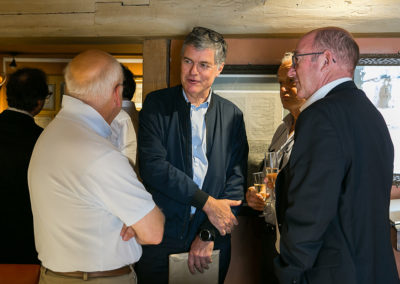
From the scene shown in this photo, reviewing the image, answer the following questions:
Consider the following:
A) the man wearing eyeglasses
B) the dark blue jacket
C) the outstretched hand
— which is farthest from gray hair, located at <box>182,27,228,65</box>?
the outstretched hand

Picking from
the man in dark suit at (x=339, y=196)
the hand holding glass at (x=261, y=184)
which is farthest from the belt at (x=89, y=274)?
the hand holding glass at (x=261, y=184)

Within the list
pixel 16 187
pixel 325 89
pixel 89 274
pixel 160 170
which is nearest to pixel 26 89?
pixel 16 187

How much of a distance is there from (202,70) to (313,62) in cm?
81

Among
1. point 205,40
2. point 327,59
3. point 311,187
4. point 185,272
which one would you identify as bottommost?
point 185,272

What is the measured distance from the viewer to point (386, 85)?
8.91 ft

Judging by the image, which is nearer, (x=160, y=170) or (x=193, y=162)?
(x=160, y=170)

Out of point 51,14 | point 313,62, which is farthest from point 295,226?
point 51,14

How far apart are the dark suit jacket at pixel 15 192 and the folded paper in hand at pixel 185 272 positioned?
2.69 feet

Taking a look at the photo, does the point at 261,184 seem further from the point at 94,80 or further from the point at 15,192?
the point at 15,192

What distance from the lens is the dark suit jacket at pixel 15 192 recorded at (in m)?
2.25

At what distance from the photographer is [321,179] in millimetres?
1466

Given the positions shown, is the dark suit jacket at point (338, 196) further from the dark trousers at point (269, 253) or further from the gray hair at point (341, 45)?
the dark trousers at point (269, 253)

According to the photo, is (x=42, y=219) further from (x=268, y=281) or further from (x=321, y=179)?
(x=268, y=281)

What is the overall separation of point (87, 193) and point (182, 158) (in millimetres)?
932
